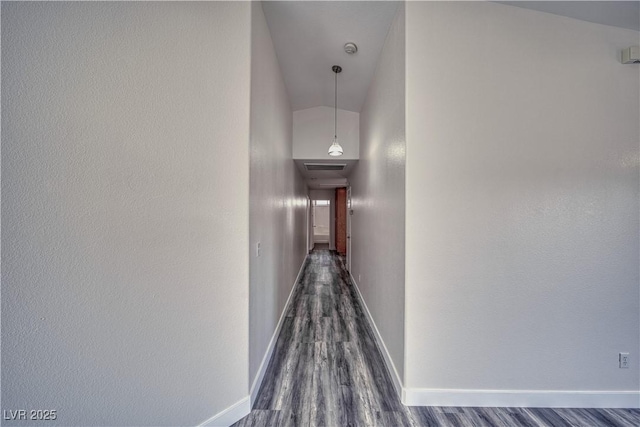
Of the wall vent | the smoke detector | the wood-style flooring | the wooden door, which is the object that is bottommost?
the wood-style flooring

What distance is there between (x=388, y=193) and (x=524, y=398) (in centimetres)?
186

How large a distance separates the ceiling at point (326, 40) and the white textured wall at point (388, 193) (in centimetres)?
15

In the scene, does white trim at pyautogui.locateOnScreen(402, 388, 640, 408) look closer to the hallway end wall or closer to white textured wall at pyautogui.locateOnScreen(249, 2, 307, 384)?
white textured wall at pyautogui.locateOnScreen(249, 2, 307, 384)

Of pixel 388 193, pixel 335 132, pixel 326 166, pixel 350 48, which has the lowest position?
pixel 388 193

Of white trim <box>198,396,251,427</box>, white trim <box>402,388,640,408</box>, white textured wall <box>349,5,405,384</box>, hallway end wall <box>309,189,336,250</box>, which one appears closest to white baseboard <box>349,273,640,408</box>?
white trim <box>402,388,640,408</box>

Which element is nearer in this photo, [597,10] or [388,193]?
[597,10]

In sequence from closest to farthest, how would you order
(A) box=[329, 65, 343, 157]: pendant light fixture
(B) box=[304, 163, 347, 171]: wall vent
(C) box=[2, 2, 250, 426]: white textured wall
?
(C) box=[2, 2, 250, 426]: white textured wall
(A) box=[329, 65, 343, 157]: pendant light fixture
(B) box=[304, 163, 347, 171]: wall vent

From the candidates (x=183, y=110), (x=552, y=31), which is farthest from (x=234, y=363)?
(x=552, y=31)

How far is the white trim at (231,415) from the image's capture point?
54.8 inches

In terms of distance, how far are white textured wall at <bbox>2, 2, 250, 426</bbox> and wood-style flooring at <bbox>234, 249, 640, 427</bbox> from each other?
419mm

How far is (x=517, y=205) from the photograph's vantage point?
159 cm

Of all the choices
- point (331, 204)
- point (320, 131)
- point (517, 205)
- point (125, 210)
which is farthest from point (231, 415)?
point (331, 204)

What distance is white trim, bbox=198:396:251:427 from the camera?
139 cm

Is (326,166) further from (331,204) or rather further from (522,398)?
(331,204)
